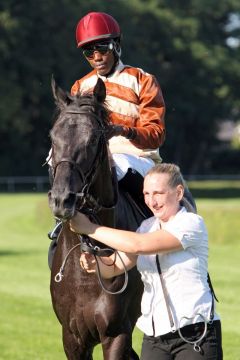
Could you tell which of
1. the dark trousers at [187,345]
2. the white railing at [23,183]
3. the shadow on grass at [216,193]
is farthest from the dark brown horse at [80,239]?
the white railing at [23,183]

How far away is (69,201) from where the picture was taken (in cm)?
527

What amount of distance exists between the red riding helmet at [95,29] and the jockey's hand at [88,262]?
1.61 metres

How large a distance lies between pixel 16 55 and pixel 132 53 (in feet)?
22.1

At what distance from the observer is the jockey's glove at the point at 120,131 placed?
5992 mm

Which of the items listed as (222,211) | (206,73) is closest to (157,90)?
(222,211)

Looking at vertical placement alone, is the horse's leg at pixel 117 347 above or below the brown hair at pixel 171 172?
below

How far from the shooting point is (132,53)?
5553 cm

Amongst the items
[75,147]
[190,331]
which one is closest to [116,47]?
[75,147]

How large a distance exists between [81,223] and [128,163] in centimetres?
154

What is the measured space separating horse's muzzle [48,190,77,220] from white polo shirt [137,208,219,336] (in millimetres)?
517

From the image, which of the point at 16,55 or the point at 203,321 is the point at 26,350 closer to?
the point at 203,321

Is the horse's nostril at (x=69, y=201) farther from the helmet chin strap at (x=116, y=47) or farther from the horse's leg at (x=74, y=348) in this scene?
the helmet chin strap at (x=116, y=47)

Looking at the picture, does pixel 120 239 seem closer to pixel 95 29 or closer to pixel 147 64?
pixel 95 29

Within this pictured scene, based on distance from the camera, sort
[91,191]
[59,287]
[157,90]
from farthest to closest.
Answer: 1. [157,90]
2. [59,287]
3. [91,191]
